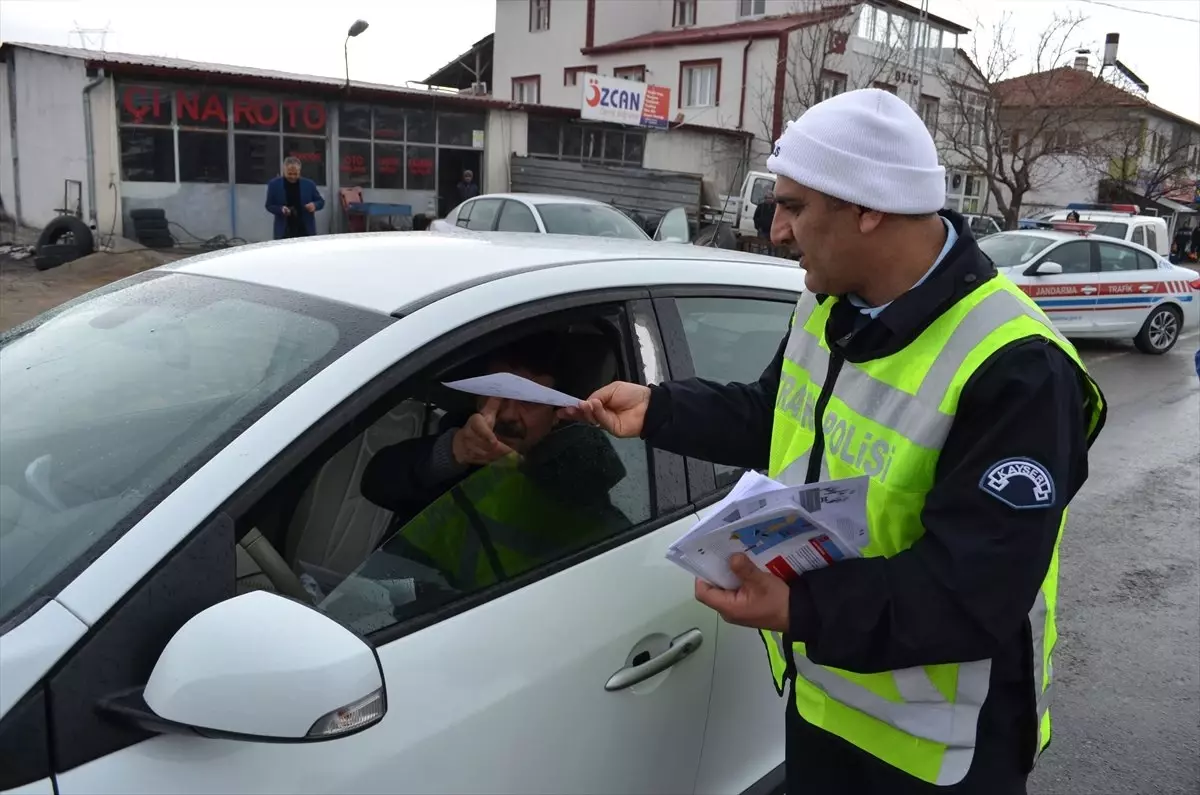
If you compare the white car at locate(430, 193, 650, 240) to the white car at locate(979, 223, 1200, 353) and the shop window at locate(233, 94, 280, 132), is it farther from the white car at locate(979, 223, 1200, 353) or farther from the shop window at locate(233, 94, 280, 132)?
the shop window at locate(233, 94, 280, 132)

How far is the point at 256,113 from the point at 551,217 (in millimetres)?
9280

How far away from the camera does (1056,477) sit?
1.38 metres

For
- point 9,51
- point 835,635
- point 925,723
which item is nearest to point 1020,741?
point 925,723

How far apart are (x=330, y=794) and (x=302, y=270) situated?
106 cm

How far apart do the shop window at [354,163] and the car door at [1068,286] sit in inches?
540

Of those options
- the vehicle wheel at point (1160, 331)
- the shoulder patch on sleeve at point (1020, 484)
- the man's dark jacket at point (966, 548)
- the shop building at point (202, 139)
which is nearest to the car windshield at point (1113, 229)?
the vehicle wheel at point (1160, 331)

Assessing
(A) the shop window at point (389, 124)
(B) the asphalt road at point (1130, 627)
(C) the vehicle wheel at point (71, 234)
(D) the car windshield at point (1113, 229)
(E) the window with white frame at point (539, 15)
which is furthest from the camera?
(E) the window with white frame at point (539, 15)

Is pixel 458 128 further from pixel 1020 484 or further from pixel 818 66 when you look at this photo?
pixel 1020 484

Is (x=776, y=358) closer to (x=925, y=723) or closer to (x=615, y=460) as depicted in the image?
(x=615, y=460)

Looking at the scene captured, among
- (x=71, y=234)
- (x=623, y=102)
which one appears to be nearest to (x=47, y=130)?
(x=71, y=234)

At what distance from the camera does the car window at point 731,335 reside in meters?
2.31

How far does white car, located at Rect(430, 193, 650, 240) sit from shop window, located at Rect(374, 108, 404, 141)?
848cm

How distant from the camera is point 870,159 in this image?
61.2 inches

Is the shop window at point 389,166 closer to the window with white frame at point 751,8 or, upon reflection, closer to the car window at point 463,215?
the car window at point 463,215
